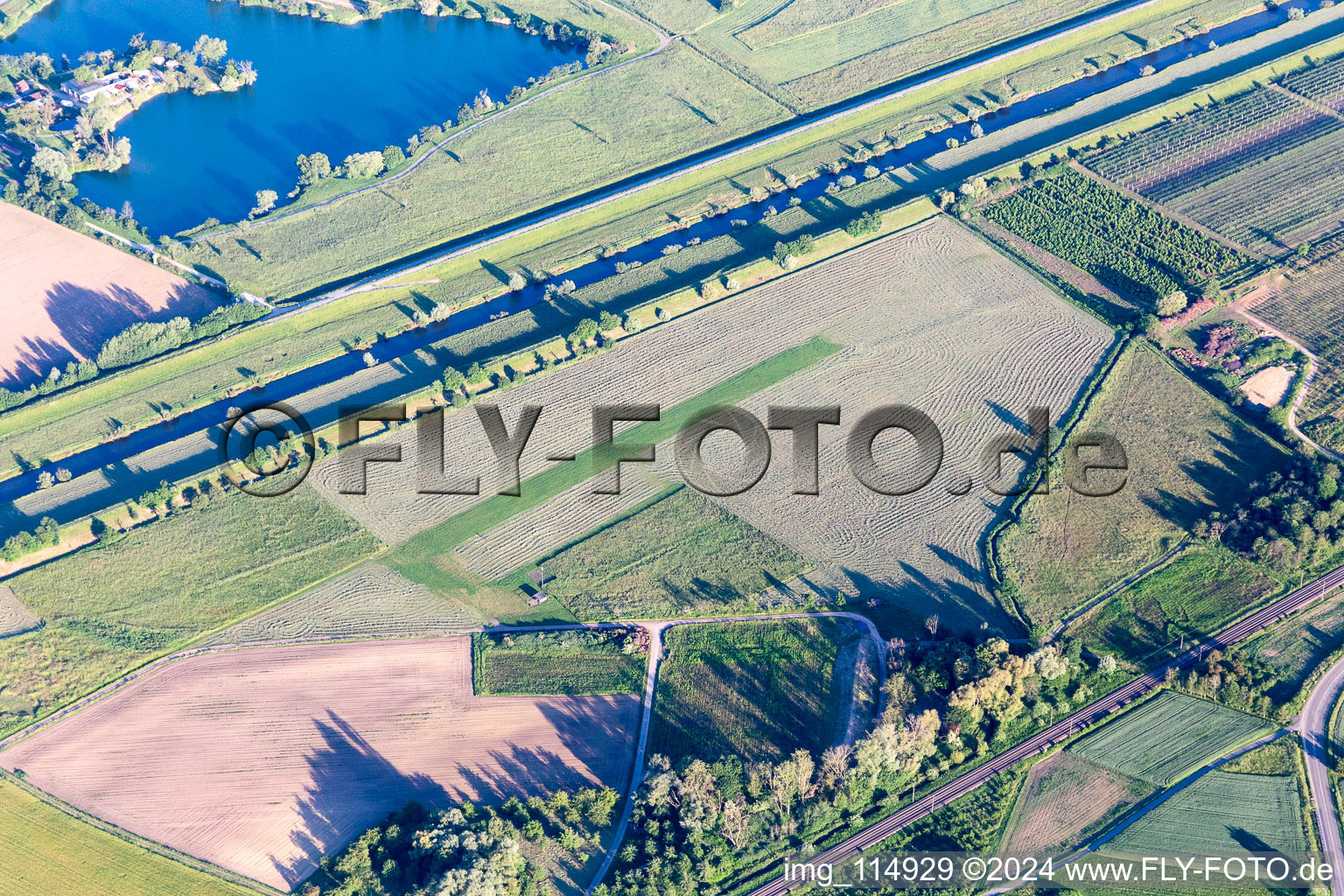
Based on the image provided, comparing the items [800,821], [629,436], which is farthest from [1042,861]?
[629,436]

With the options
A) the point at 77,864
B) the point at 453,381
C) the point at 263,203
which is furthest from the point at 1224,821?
the point at 263,203

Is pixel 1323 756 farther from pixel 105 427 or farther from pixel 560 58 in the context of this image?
pixel 560 58

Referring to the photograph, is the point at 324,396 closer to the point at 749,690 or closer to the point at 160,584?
the point at 160,584

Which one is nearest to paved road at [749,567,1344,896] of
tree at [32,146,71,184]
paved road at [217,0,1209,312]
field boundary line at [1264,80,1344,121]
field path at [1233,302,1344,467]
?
field path at [1233,302,1344,467]

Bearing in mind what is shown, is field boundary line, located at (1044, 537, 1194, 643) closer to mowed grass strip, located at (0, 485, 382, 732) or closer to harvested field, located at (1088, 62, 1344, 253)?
harvested field, located at (1088, 62, 1344, 253)

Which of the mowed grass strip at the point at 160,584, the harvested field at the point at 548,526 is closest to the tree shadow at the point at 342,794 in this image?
the mowed grass strip at the point at 160,584

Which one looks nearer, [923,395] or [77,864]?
[77,864]
